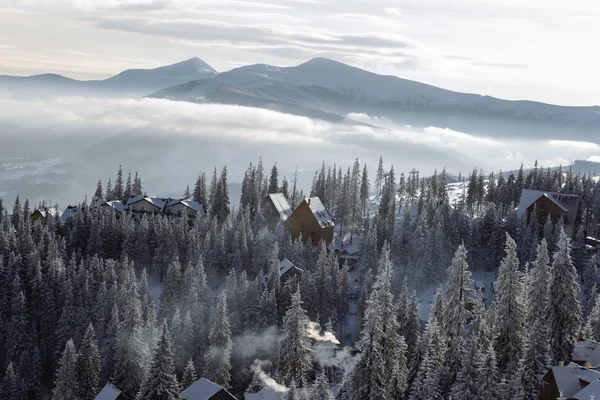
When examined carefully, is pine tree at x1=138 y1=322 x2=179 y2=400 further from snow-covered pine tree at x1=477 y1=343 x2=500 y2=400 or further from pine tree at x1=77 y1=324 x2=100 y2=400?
snow-covered pine tree at x1=477 y1=343 x2=500 y2=400

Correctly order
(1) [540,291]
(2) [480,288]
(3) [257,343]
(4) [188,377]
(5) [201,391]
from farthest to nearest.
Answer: (2) [480,288], (3) [257,343], (4) [188,377], (1) [540,291], (5) [201,391]

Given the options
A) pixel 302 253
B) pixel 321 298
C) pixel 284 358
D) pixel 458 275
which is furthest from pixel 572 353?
pixel 302 253

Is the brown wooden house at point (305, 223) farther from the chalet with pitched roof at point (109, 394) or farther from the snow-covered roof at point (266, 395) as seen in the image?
the snow-covered roof at point (266, 395)

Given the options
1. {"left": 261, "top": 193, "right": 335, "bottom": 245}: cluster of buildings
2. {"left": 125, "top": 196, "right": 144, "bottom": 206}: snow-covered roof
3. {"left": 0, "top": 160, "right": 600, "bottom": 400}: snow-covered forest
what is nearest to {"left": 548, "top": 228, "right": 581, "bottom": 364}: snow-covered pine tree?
{"left": 0, "top": 160, "right": 600, "bottom": 400}: snow-covered forest

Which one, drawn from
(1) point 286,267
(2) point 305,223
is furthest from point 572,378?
(2) point 305,223

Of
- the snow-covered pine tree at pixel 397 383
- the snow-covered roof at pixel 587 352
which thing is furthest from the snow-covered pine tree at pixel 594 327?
the snow-covered pine tree at pixel 397 383

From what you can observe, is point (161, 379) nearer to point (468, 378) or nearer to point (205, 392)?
point (205, 392)
